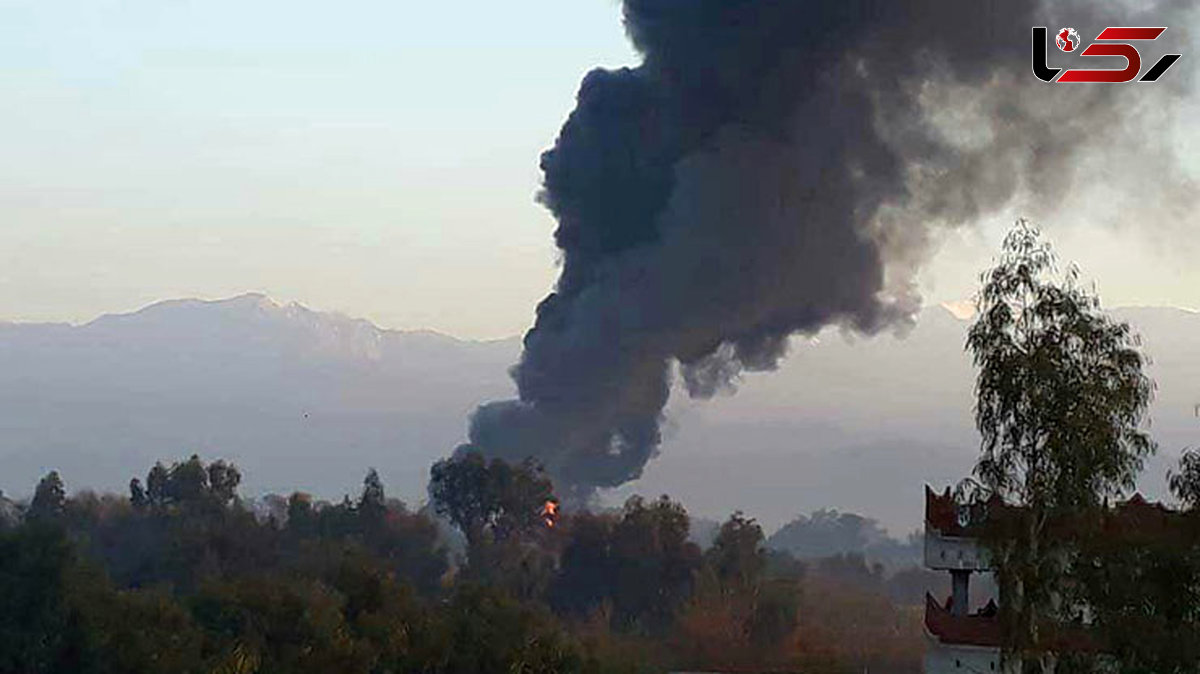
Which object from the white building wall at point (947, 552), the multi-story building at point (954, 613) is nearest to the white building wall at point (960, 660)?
the multi-story building at point (954, 613)

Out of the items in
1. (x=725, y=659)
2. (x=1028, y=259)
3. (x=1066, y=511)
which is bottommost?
(x=725, y=659)

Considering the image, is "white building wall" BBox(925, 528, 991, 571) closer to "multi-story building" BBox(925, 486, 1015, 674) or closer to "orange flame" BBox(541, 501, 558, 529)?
"multi-story building" BBox(925, 486, 1015, 674)

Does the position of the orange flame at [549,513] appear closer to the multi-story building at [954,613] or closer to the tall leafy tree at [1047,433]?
the multi-story building at [954,613]

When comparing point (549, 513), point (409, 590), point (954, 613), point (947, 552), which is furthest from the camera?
point (549, 513)

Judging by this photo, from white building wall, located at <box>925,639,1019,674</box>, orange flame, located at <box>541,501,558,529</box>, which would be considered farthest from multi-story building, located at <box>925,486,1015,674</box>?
orange flame, located at <box>541,501,558,529</box>

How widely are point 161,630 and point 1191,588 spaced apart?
41.0 metres

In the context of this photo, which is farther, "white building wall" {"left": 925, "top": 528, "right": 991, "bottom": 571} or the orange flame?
the orange flame

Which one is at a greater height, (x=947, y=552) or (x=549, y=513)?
(x=549, y=513)

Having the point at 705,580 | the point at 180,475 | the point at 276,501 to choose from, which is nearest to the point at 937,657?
the point at 705,580

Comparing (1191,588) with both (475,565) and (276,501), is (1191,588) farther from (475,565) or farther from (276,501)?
(276,501)

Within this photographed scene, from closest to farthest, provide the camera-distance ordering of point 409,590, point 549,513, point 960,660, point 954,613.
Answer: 1. point 960,660
2. point 954,613
3. point 409,590
4. point 549,513

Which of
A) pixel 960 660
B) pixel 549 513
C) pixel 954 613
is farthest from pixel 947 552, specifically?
pixel 549 513

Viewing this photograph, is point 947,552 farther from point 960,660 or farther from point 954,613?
point 960,660

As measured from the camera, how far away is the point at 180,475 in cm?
14075
